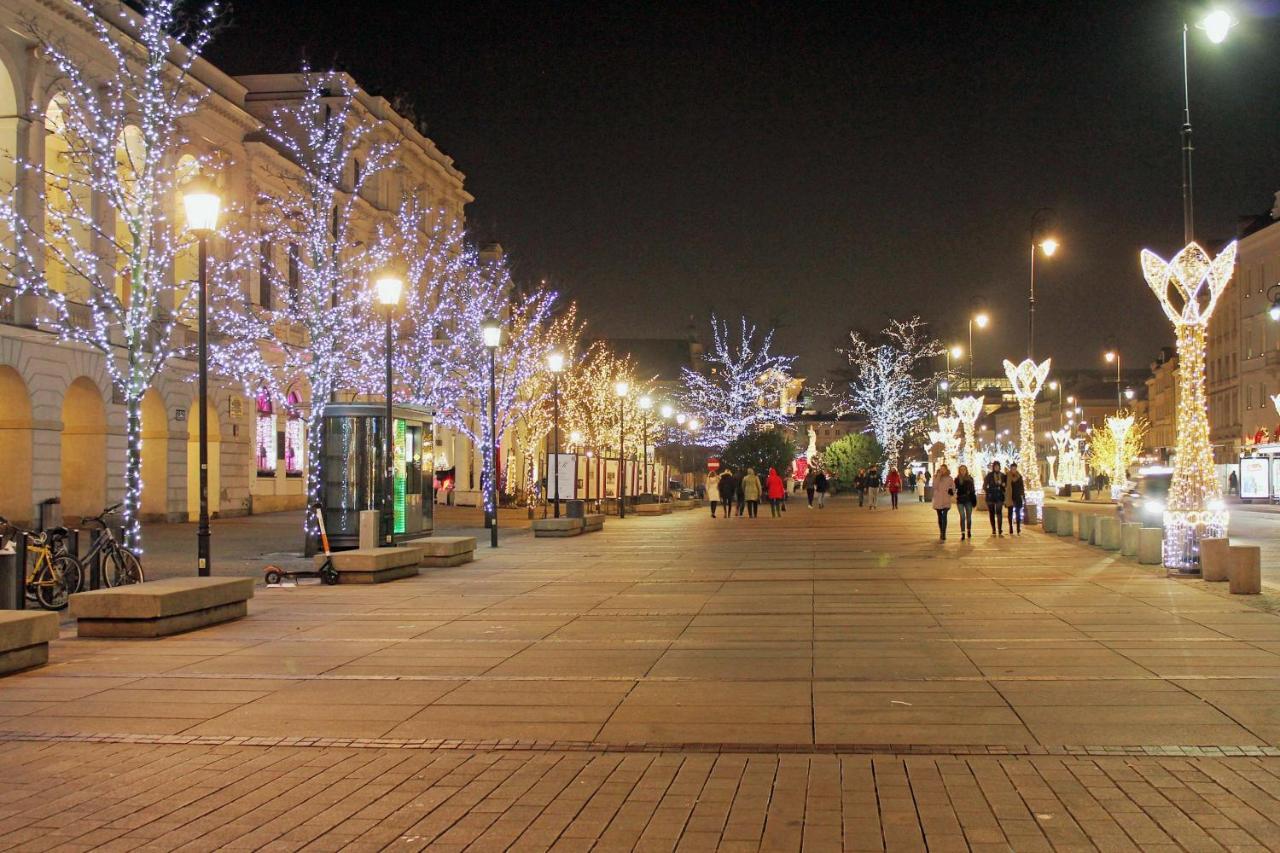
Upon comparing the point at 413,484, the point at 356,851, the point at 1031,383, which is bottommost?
the point at 356,851

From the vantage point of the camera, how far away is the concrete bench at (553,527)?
31.2 m

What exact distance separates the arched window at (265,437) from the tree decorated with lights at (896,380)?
3884cm

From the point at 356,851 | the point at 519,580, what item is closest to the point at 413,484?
the point at 519,580

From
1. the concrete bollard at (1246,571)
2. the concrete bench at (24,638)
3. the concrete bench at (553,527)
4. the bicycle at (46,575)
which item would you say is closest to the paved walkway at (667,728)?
the concrete bench at (24,638)

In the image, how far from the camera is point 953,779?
278 inches

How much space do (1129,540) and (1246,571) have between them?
6.84 meters

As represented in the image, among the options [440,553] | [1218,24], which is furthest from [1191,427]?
[440,553]

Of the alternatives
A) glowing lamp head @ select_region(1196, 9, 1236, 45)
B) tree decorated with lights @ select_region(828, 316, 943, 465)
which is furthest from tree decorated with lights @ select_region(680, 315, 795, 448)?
glowing lamp head @ select_region(1196, 9, 1236, 45)

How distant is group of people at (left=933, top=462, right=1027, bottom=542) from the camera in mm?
28594

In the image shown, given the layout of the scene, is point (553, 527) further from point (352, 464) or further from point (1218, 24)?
point (1218, 24)

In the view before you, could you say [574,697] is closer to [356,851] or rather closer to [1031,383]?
[356,851]

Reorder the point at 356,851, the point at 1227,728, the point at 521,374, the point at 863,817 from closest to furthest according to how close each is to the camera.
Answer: the point at 356,851, the point at 863,817, the point at 1227,728, the point at 521,374

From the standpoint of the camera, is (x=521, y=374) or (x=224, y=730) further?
(x=521, y=374)

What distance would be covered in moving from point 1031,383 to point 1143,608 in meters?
24.3
